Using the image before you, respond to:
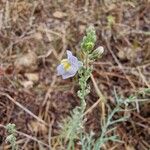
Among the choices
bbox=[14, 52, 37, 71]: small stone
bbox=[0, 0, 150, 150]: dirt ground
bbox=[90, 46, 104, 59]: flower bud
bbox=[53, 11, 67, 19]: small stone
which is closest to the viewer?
bbox=[90, 46, 104, 59]: flower bud

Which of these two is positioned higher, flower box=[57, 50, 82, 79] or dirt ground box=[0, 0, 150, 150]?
flower box=[57, 50, 82, 79]

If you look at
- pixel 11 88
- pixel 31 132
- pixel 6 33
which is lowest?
pixel 31 132

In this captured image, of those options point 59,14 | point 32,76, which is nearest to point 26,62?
point 32,76

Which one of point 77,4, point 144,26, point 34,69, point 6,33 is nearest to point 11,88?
point 34,69

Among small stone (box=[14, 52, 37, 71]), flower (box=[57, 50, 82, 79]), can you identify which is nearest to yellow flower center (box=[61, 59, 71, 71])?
flower (box=[57, 50, 82, 79])

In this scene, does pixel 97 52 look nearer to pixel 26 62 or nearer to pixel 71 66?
pixel 71 66

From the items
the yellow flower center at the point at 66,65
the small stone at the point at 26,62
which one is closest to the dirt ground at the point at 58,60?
the small stone at the point at 26,62

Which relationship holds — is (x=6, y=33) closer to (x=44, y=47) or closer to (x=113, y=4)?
(x=44, y=47)

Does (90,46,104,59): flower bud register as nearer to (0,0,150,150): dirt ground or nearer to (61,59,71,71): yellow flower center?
(61,59,71,71): yellow flower center
